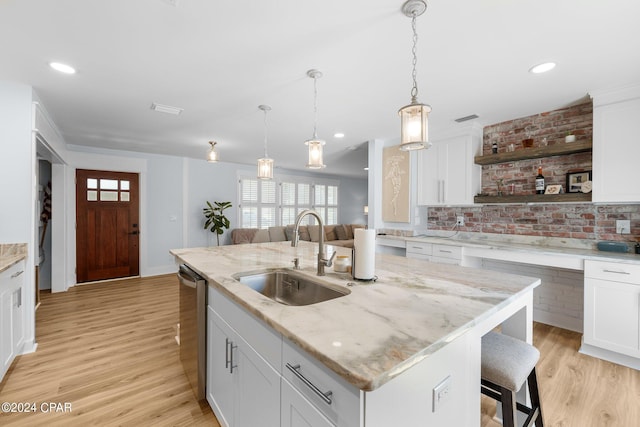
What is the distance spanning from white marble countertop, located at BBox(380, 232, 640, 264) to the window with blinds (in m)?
3.70

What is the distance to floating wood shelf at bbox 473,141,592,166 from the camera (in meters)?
2.84

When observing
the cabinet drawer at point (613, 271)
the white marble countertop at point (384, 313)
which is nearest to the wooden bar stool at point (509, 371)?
the white marble countertop at point (384, 313)

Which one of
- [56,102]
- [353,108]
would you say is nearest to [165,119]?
[56,102]

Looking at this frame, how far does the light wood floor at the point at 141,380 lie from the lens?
1.76m

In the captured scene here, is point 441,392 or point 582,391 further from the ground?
point 441,392

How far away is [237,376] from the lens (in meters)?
1.36

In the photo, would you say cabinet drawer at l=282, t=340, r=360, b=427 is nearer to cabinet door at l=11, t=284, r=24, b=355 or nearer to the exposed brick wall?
cabinet door at l=11, t=284, r=24, b=355

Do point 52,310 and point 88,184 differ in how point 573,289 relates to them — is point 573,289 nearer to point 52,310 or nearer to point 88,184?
point 52,310

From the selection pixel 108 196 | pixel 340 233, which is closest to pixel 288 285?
pixel 108 196

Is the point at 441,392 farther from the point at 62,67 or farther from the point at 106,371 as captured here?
the point at 62,67

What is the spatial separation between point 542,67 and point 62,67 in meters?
3.71

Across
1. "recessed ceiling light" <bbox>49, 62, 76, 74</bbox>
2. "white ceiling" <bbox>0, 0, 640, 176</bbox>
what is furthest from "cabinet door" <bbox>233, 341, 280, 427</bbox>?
"recessed ceiling light" <bbox>49, 62, 76, 74</bbox>

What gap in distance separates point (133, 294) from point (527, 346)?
15.7ft

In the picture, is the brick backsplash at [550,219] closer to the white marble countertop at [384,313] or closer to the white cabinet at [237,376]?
the white marble countertop at [384,313]
